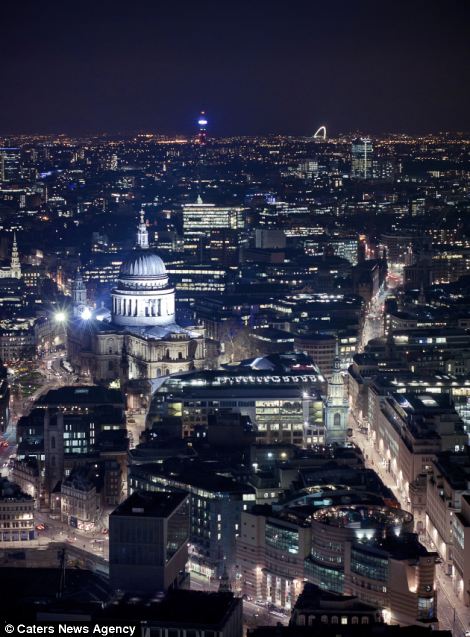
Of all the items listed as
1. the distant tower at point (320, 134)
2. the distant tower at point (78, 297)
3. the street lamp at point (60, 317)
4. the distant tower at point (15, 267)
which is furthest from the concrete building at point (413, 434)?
the distant tower at point (320, 134)

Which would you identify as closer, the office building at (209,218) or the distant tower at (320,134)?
the office building at (209,218)

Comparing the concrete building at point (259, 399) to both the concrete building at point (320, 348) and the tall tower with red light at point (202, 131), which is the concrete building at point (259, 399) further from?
the tall tower with red light at point (202, 131)

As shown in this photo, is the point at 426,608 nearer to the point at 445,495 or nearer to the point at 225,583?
the point at 225,583

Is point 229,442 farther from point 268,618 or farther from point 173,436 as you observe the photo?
point 268,618

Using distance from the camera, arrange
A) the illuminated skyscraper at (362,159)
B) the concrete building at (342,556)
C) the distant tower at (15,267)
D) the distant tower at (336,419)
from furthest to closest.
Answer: the illuminated skyscraper at (362,159) → the distant tower at (15,267) → the distant tower at (336,419) → the concrete building at (342,556)

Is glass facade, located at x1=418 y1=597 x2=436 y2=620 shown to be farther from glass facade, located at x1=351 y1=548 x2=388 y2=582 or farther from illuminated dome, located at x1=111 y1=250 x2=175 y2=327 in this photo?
illuminated dome, located at x1=111 y1=250 x2=175 y2=327

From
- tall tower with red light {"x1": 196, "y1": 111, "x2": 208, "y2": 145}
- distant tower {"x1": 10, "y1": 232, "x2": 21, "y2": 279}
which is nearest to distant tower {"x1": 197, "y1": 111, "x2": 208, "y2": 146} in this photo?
tall tower with red light {"x1": 196, "y1": 111, "x2": 208, "y2": 145}

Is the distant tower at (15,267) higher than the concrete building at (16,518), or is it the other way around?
the distant tower at (15,267)
